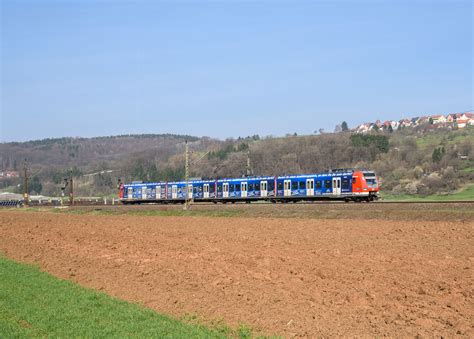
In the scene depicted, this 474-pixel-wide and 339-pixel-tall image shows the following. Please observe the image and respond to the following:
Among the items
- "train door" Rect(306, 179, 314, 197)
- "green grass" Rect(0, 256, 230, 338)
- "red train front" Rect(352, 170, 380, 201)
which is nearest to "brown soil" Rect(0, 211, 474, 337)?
"green grass" Rect(0, 256, 230, 338)

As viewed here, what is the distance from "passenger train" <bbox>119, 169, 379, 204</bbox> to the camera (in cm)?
5275

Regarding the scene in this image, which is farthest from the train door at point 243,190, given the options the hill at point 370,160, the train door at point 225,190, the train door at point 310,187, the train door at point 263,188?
the hill at point 370,160

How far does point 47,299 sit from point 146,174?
141333 millimetres

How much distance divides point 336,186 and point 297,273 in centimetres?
3645

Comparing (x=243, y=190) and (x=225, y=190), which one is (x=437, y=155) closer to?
(x=225, y=190)

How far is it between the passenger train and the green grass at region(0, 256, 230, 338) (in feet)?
124

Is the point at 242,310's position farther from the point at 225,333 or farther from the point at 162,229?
the point at 162,229

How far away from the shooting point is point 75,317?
1378 centimetres

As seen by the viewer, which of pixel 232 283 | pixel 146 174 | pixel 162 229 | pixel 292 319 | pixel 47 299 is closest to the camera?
pixel 292 319

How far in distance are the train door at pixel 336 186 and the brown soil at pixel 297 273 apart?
64.4 ft

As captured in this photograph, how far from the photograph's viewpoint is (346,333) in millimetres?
11719

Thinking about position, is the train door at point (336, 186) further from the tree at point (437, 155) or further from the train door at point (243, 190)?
the tree at point (437, 155)

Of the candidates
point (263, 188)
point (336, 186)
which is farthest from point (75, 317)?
point (263, 188)

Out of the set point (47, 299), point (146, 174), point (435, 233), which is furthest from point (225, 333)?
point (146, 174)
